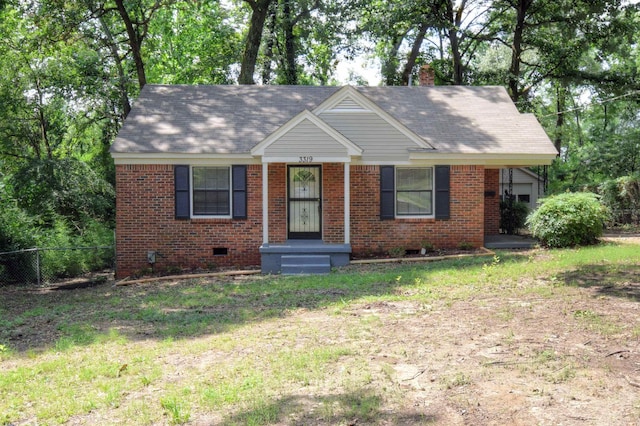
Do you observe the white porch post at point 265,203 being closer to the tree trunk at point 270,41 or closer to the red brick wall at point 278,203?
the red brick wall at point 278,203

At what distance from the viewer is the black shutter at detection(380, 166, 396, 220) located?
584 inches

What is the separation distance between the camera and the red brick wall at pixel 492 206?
17.6 metres

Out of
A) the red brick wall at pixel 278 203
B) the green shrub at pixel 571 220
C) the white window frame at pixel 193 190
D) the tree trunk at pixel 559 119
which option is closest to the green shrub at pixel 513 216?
the green shrub at pixel 571 220

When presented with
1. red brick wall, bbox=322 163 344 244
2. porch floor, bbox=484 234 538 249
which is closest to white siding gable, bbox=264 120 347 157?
red brick wall, bbox=322 163 344 244

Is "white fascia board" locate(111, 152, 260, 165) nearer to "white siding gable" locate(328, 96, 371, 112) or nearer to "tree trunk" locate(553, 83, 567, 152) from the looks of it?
"white siding gable" locate(328, 96, 371, 112)

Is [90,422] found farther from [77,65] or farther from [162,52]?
[162,52]

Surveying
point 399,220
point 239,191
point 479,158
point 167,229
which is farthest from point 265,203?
point 479,158

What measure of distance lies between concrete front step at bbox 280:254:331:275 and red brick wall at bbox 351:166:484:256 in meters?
1.44

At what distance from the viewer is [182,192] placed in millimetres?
14445

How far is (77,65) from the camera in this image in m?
22.4

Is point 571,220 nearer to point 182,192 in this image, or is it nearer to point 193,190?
point 193,190

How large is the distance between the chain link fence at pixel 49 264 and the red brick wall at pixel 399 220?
670 cm

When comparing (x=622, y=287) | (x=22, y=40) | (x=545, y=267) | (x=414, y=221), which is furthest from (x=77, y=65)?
(x=622, y=287)

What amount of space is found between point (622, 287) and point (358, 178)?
→ 7157 millimetres
